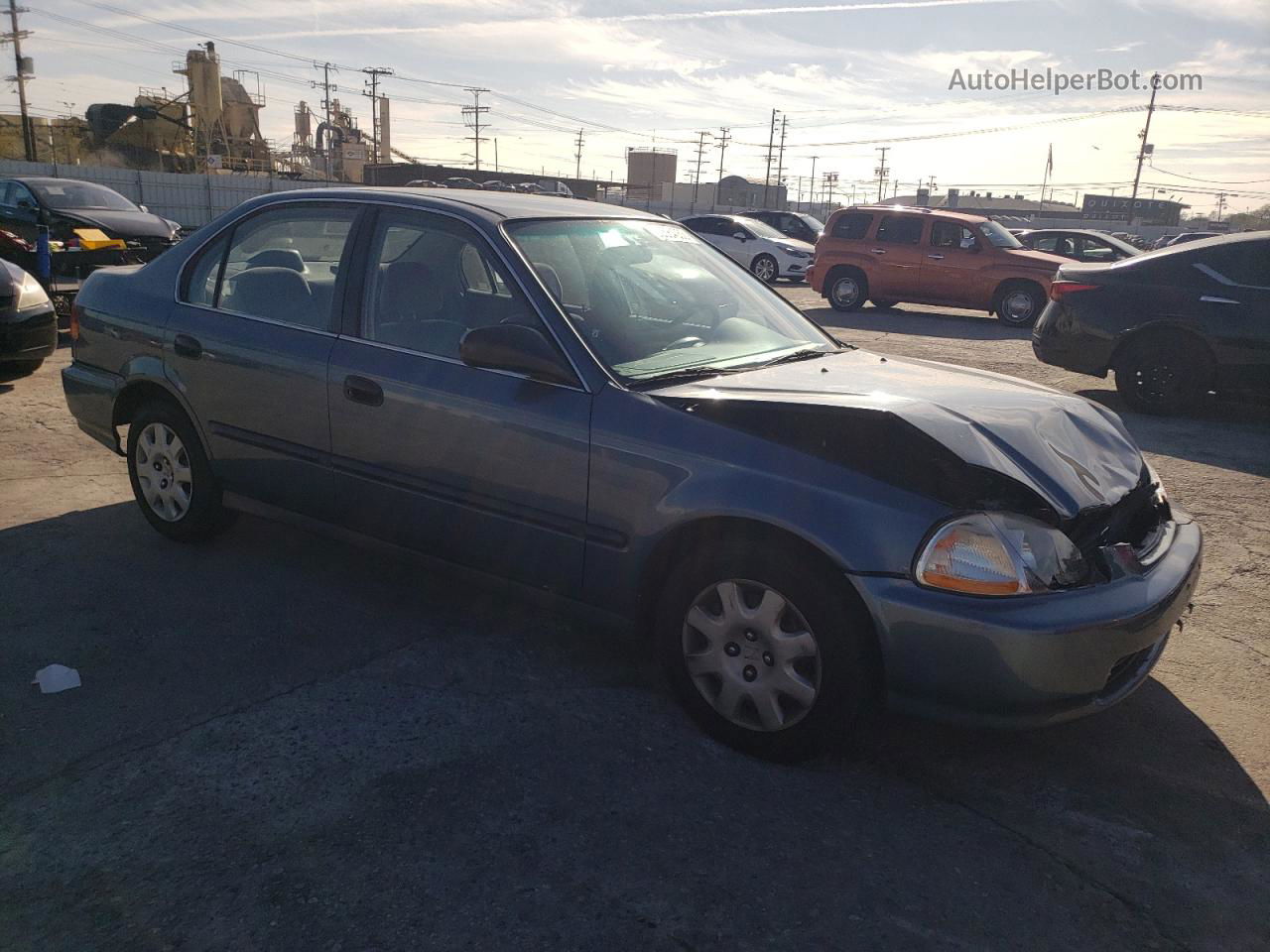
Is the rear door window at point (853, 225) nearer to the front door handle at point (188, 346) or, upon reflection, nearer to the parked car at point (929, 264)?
the parked car at point (929, 264)

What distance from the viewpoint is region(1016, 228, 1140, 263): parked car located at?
16297 mm

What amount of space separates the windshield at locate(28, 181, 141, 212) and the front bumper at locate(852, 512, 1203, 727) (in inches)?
543

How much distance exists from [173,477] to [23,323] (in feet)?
13.9

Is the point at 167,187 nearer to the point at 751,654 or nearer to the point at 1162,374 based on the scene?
the point at 1162,374

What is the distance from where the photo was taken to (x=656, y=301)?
3.67 metres

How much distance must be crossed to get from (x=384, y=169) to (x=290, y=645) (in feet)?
211

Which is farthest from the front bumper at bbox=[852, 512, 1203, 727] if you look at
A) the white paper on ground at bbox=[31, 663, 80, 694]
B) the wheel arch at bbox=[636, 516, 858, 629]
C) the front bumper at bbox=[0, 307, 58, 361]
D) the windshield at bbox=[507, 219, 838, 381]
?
the front bumper at bbox=[0, 307, 58, 361]

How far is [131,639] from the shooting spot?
3586 mm

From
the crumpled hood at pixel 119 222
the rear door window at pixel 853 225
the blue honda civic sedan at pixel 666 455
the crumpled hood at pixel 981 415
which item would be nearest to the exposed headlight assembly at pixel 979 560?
the blue honda civic sedan at pixel 666 455

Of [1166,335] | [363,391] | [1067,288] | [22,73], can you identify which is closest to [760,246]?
[1067,288]

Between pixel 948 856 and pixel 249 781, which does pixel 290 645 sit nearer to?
pixel 249 781

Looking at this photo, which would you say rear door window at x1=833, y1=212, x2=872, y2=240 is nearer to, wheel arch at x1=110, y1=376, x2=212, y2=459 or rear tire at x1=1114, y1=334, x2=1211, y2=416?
rear tire at x1=1114, y1=334, x2=1211, y2=416

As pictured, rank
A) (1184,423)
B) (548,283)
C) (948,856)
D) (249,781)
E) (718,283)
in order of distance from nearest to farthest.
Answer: (948,856), (249,781), (548,283), (718,283), (1184,423)

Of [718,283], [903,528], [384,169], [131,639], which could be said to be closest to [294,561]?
[131,639]
